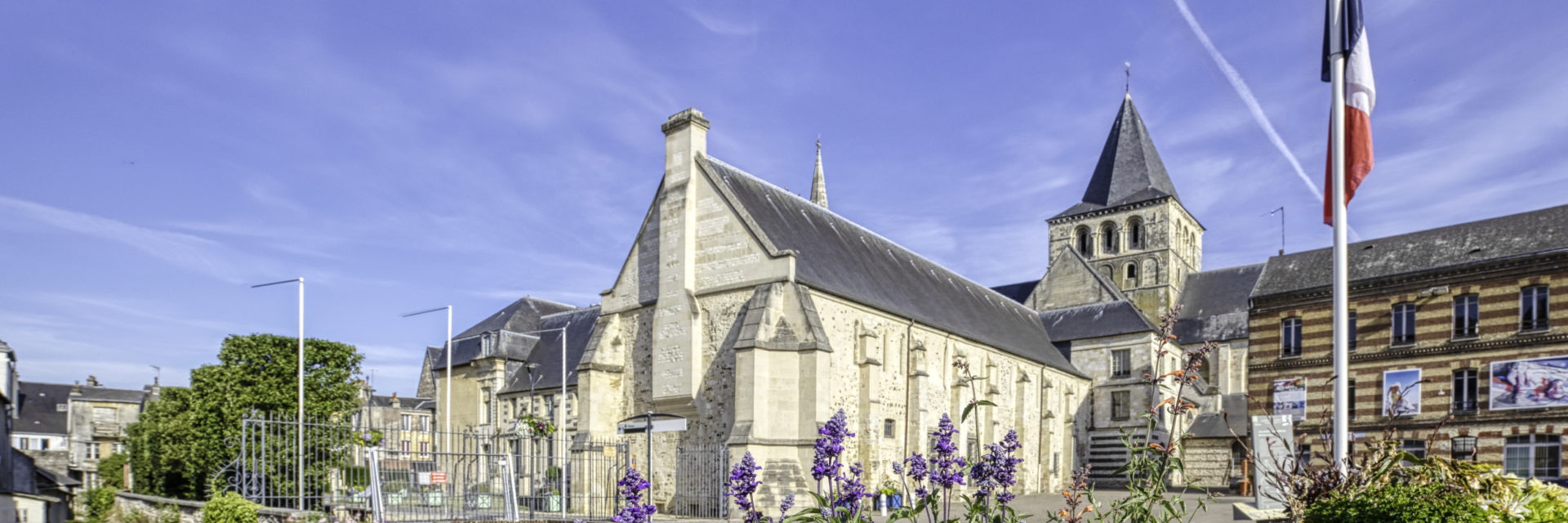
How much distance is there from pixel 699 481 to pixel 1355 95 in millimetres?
15470

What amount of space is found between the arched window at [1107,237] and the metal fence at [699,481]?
35115mm

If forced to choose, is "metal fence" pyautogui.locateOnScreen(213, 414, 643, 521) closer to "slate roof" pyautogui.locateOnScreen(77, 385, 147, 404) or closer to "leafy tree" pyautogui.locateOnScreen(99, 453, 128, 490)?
"leafy tree" pyautogui.locateOnScreen(99, 453, 128, 490)

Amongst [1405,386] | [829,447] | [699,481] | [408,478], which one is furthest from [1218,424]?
[829,447]

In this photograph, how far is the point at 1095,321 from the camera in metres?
39.4

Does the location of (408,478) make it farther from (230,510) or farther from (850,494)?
(850,494)

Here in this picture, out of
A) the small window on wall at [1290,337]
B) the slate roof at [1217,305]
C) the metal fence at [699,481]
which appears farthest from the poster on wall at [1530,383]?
the slate roof at [1217,305]

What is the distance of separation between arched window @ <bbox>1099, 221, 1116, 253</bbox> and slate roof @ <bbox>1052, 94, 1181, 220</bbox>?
107 cm

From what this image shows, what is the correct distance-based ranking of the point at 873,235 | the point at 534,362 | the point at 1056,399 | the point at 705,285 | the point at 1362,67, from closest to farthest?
the point at 1362,67
the point at 705,285
the point at 873,235
the point at 1056,399
the point at 534,362

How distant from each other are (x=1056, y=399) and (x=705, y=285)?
16.5 m

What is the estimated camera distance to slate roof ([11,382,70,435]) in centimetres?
5769

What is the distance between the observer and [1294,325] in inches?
1022

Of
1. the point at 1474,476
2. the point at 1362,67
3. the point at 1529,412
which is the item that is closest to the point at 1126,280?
the point at 1529,412

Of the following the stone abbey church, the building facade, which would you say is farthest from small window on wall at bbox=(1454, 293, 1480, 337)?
the stone abbey church

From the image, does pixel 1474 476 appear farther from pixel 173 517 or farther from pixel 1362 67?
pixel 173 517
